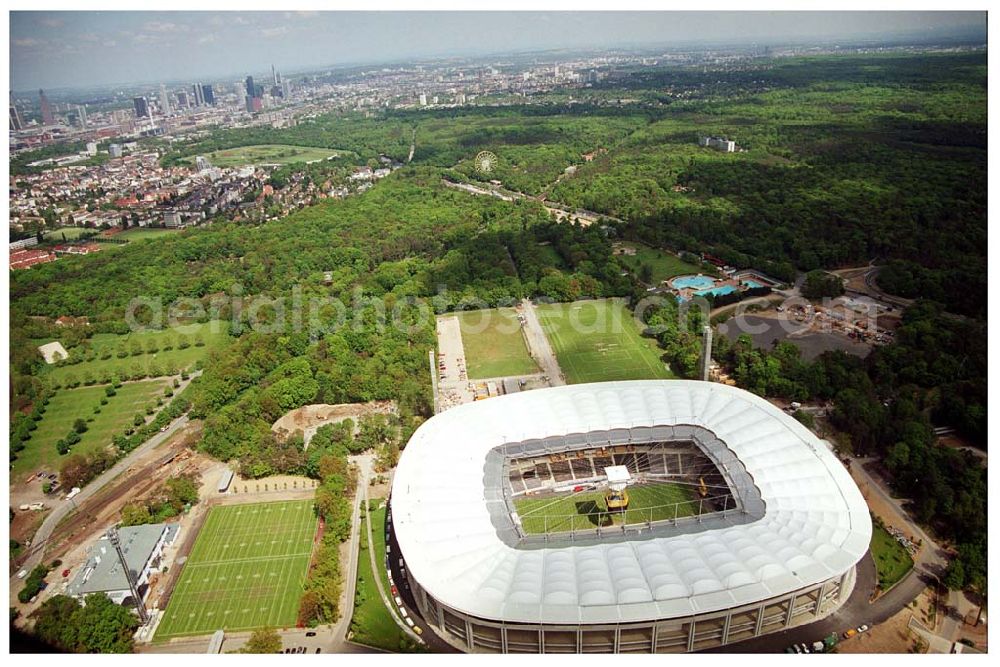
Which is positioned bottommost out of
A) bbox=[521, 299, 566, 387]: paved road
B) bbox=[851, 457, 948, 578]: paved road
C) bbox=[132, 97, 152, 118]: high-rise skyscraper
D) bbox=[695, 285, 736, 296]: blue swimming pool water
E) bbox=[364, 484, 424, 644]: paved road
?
bbox=[364, 484, 424, 644]: paved road

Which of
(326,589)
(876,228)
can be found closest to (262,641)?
(326,589)

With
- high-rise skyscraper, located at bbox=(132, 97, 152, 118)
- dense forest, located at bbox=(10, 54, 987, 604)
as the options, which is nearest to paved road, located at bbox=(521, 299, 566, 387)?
dense forest, located at bbox=(10, 54, 987, 604)

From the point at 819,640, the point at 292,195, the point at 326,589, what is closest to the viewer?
the point at 819,640

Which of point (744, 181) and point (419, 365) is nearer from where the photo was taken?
point (419, 365)

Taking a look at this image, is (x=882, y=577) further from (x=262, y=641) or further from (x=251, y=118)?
(x=251, y=118)

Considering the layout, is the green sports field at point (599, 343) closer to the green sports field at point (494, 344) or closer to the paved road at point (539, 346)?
the paved road at point (539, 346)

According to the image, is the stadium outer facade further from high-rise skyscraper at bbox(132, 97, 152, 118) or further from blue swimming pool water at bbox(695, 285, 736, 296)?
high-rise skyscraper at bbox(132, 97, 152, 118)
